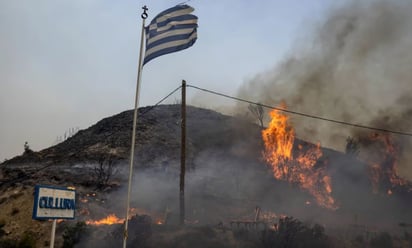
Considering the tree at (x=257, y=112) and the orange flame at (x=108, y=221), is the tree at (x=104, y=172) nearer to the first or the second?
the orange flame at (x=108, y=221)

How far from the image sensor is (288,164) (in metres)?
48.9

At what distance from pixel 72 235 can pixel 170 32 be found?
50.9 feet

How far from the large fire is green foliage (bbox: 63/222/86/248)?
2750 cm

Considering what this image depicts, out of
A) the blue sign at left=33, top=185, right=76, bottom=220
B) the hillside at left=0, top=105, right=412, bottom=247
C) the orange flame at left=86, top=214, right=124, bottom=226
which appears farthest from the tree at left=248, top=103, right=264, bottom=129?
the blue sign at left=33, top=185, right=76, bottom=220

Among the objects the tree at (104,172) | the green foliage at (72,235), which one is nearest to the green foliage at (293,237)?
the green foliage at (72,235)

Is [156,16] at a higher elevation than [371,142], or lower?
lower

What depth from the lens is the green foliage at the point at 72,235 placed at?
2367 cm

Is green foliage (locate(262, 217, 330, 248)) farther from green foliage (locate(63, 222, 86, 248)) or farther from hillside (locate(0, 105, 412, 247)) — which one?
green foliage (locate(63, 222, 86, 248))

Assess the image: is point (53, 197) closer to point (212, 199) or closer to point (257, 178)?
point (212, 199)

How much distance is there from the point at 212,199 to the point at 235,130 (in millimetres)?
27437

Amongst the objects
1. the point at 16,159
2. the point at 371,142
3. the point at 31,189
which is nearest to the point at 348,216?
the point at 371,142

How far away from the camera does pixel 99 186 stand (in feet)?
130

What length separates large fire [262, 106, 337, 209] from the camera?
1847 inches

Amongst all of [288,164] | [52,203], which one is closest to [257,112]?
[288,164]
